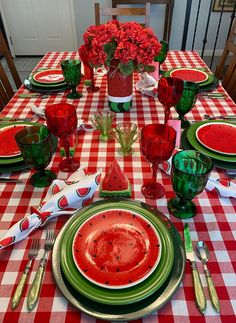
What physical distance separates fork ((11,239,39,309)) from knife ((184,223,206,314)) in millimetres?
341

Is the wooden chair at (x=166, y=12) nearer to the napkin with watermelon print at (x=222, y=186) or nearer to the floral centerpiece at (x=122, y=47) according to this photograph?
the floral centerpiece at (x=122, y=47)

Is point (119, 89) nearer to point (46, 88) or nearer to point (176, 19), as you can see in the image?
point (46, 88)

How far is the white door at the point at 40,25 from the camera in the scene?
11.6 feet

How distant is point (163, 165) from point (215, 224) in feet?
0.78

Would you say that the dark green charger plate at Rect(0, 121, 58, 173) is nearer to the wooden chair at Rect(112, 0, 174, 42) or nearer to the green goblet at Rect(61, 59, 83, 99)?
the green goblet at Rect(61, 59, 83, 99)

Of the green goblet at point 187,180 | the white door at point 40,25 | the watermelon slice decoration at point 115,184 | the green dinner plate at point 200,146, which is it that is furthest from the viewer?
the white door at point 40,25

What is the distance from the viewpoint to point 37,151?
72 cm

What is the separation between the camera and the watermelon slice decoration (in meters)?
0.73

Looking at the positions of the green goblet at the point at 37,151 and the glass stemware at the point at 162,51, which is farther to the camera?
the glass stemware at the point at 162,51

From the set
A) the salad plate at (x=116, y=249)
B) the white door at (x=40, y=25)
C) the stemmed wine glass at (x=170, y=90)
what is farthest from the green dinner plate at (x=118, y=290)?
the white door at (x=40, y=25)

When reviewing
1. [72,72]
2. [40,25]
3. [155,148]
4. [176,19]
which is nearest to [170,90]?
[155,148]

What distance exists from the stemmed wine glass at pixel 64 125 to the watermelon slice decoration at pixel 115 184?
A: 6.1 inches

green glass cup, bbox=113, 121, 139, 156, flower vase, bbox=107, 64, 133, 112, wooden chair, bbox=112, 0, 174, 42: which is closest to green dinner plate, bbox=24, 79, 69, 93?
flower vase, bbox=107, 64, 133, 112

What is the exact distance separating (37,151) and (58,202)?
0.15 m
